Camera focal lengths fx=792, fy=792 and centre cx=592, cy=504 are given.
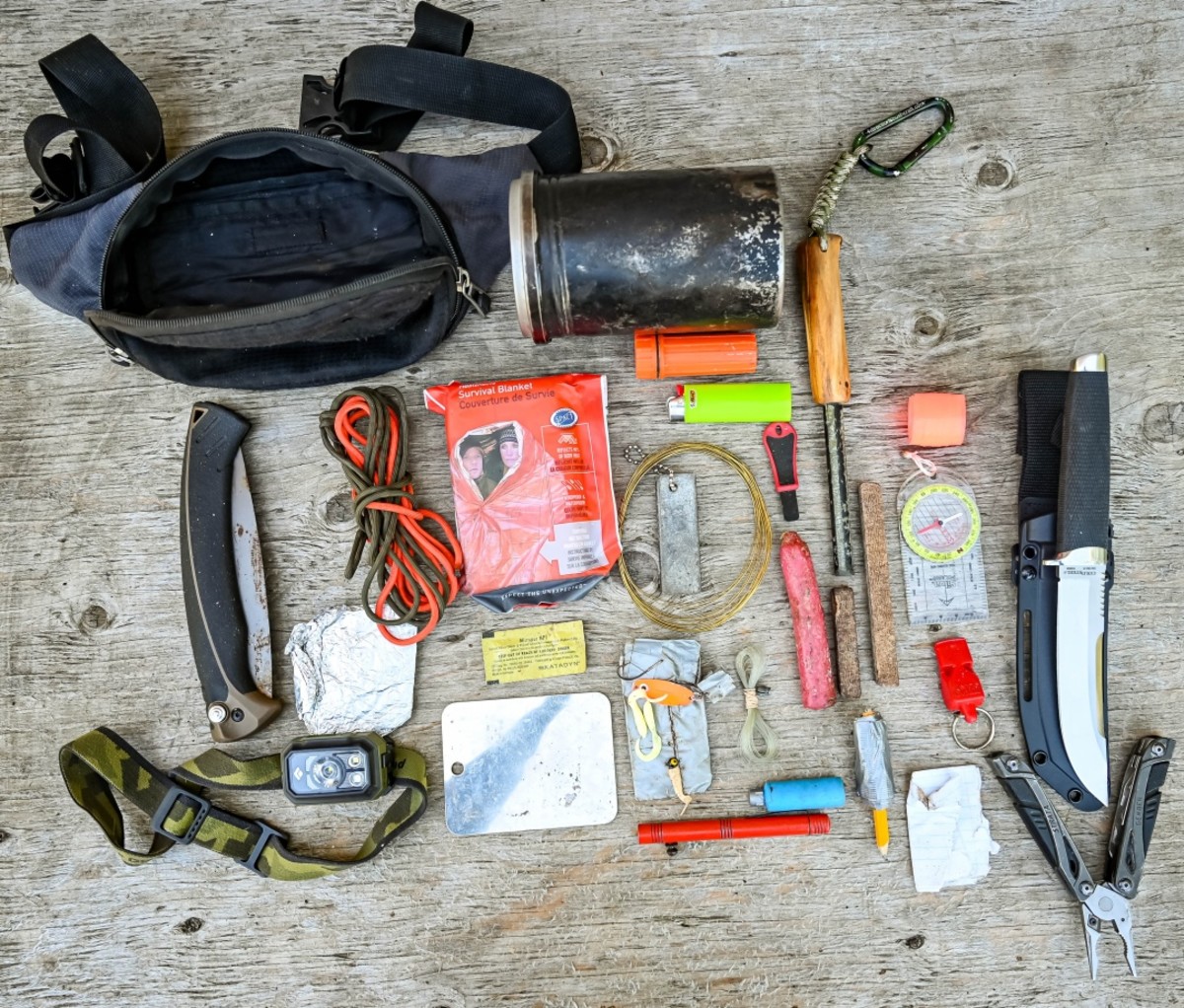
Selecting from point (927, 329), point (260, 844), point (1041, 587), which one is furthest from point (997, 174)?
point (260, 844)

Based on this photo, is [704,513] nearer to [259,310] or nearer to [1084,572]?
[1084,572]

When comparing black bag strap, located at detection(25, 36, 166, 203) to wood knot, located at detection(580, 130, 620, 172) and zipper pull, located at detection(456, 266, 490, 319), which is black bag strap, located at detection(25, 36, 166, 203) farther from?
wood knot, located at detection(580, 130, 620, 172)

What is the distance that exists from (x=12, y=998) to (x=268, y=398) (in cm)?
123

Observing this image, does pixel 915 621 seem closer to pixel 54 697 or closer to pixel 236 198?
pixel 236 198

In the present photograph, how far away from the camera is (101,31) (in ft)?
5.16

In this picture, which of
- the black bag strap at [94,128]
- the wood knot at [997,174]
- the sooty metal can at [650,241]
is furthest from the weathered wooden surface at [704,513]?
the sooty metal can at [650,241]

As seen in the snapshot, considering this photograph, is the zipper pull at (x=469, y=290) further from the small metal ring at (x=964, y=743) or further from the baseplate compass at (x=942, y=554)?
the small metal ring at (x=964, y=743)

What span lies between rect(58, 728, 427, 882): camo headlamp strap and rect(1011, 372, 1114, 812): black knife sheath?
1.14 meters

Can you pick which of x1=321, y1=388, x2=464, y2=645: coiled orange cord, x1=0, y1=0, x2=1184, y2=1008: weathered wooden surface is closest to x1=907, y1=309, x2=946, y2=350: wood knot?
x1=0, y1=0, x2=1184, y2=1008: weathered wooden surface

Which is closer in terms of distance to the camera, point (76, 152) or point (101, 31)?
point (76, 152)

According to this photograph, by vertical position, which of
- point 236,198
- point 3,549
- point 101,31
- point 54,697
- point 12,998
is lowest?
point 12,998

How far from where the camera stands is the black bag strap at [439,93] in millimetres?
1410

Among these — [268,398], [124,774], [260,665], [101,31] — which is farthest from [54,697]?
[101,31]

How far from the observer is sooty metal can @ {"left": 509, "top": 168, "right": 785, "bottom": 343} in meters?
1.29
